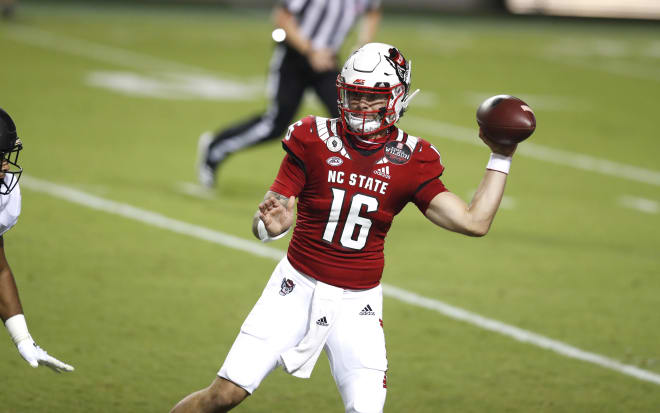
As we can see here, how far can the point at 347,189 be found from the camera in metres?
3.73

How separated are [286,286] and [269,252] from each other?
3365mm

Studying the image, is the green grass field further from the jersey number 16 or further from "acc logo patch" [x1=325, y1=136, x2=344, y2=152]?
"acc logo patch" [x1=325, y1=136, x2=344, y2=152]

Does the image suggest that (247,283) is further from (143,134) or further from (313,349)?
(143,134)

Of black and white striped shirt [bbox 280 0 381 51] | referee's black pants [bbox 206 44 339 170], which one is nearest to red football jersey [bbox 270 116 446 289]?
referee's black pants [bbox 206 44 339 170]

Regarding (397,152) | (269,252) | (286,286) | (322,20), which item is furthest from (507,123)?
(322,20)

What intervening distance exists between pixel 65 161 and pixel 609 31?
1678 cm

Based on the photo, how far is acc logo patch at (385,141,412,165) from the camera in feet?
12.3

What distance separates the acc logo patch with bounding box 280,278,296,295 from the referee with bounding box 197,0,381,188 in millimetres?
4171

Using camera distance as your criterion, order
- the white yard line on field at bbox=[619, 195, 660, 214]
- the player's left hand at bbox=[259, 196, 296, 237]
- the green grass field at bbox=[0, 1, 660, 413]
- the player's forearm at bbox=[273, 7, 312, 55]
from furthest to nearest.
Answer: the white yard line on field at bbox=[619, 195, 660, 214], the player's forearm at bbox=[273, 7, 312, 55], the green grass field at bbox=[0, 1, 660, 413], the player's left hand at bbox=[259, 196, 296, 237]

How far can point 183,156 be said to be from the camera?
9.83m

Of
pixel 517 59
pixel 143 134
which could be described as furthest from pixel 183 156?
pixel 517 59

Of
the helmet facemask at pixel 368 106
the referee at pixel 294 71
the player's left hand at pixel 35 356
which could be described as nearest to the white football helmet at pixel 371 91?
the helmet facemask at pixel 368 106

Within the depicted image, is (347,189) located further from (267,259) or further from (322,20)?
(322,20)

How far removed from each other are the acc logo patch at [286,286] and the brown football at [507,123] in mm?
940
